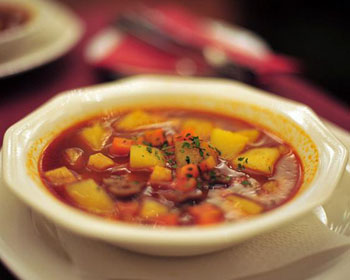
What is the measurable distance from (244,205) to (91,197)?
0.55 m

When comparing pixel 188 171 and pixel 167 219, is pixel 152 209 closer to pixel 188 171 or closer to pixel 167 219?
pixel 167 219

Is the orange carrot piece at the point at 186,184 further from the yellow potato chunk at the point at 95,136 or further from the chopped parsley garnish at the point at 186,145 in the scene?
the yellow potato chunk at the point at 95,136

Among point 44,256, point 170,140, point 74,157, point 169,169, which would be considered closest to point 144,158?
point 169,169

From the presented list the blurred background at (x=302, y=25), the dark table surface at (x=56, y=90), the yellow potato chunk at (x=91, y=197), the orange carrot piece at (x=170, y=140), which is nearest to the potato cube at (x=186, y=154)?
the orange carrot piece at (x=170, y=140)

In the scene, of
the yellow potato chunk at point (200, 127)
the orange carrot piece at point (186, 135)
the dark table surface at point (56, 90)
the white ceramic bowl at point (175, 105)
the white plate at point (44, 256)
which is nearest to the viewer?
the white ceramic bowl at point (175, 105)

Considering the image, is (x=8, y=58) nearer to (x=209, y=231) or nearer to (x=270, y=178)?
(x=270, y=178)

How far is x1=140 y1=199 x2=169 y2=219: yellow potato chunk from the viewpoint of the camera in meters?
1.55

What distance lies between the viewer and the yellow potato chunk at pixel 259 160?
1852 mm

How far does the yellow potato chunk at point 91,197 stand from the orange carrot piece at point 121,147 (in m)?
0.27

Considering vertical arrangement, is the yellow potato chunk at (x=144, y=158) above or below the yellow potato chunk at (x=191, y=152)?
below

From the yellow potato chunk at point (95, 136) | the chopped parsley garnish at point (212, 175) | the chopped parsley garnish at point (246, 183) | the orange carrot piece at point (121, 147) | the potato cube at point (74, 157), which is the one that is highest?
the chopped parsley garnish at point (246, 183)

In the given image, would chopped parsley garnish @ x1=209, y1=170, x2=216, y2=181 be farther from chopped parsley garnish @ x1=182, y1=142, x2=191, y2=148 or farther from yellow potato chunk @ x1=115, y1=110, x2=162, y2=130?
yellow potato chunk @ x1=115, y1=110, x2=162, y2=130

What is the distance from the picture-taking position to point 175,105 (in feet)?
7.73

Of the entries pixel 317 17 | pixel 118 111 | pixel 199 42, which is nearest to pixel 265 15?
pixel 317 17
